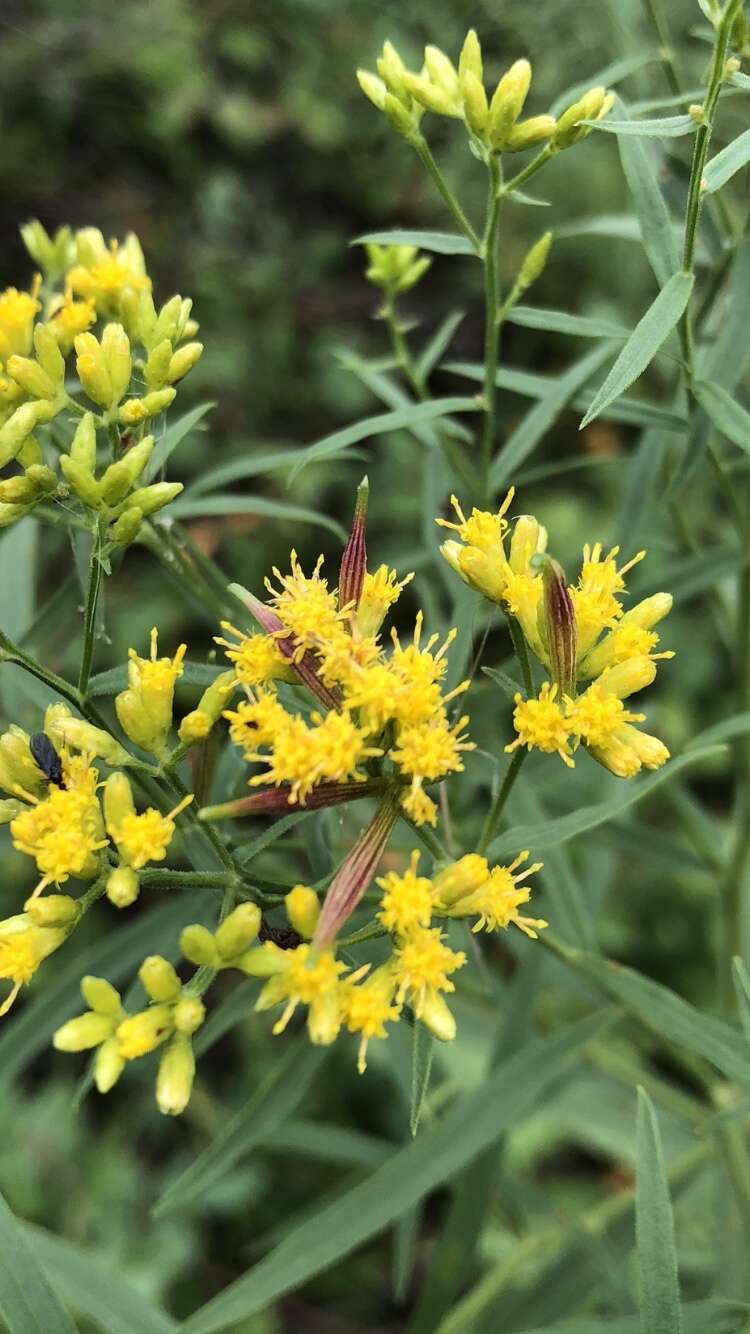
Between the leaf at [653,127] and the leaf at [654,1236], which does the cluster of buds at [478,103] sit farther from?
the leaf at [654,1236]

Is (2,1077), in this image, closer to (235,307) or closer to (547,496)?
(547,496)

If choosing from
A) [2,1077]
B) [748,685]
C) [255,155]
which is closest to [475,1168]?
[2,1077]

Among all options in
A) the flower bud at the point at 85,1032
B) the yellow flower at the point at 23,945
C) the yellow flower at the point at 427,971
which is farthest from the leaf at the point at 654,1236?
the yellow flower at the point at 23,945

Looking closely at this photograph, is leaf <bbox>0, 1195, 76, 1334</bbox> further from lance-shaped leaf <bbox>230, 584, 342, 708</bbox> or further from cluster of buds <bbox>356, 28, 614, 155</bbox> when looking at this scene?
cluster of buds <bbox>356, 28, 614, 155</bbox>

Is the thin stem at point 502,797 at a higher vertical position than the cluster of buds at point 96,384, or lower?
lower

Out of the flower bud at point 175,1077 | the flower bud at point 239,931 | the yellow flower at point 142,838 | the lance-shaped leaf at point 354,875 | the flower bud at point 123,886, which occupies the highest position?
the yellow flower at point 142,838

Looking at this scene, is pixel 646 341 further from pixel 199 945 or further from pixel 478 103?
pixel 199 945
